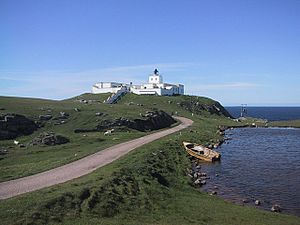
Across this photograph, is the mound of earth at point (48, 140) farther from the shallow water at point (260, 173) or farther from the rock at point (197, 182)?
the rock at point (197, 182)

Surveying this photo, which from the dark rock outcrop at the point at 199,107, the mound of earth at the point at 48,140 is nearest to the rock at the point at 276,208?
the mound of earth at the point at 48,140

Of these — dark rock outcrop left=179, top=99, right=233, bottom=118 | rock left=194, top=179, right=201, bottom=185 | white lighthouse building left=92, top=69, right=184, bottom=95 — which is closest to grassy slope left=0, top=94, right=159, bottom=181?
rock left=194, top=179, right=201, bottom=185

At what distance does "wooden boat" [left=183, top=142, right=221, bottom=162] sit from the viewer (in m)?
60.4

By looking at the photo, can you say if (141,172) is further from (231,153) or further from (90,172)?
(231,153)

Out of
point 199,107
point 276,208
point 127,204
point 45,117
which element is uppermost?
point 199,107

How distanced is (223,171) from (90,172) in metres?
21.9

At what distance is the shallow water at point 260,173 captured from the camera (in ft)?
126

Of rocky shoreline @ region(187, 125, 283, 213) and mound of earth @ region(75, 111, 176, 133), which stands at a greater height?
mound of earth @ region(75, 111, 176, 133)

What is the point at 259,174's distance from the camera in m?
49.8

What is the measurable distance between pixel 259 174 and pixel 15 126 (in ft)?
135

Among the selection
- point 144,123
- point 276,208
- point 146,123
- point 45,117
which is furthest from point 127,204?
point 146,123

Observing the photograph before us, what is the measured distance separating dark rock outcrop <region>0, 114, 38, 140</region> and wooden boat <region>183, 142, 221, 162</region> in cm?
2785

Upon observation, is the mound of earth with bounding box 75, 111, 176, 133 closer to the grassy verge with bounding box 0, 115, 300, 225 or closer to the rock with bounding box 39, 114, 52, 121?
the rock with bounding box 39, 114, 52, 121

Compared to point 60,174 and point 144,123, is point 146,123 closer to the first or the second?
point 144,123
